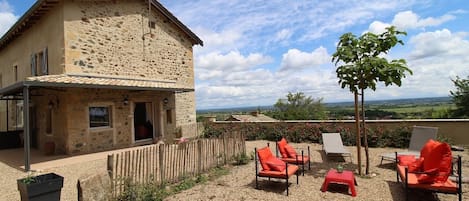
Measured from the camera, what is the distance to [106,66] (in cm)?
1154

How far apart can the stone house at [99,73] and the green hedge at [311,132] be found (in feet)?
10.2

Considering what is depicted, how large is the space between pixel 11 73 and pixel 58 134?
339 inches

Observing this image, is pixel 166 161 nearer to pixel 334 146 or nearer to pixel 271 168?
pixel 271 168

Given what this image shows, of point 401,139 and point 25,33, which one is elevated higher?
point 25,33

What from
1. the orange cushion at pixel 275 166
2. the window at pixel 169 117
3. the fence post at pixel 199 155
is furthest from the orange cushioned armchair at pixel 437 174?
the window at pixel 169 117

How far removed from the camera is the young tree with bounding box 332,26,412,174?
5996mm

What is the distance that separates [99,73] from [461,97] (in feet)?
55.9

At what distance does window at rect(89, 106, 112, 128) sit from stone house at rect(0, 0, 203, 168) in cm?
4

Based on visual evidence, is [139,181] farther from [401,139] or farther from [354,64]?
[401,139]

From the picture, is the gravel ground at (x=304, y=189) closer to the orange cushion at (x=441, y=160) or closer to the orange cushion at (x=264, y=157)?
the orange cushion at (x=264, y=157)

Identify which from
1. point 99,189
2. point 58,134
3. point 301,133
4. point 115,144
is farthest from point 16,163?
point 301,133

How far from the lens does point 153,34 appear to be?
13.7m

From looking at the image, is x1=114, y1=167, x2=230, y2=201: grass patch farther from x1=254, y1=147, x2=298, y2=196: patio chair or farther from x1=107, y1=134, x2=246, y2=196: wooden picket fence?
x1=254, y1=147, x2=298, y2=196: patio chair

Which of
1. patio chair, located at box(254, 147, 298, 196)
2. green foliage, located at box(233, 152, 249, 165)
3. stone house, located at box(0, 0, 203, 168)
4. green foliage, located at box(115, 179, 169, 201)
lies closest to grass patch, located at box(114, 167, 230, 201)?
green foliage, located at box(115, 179, 169, 201)
